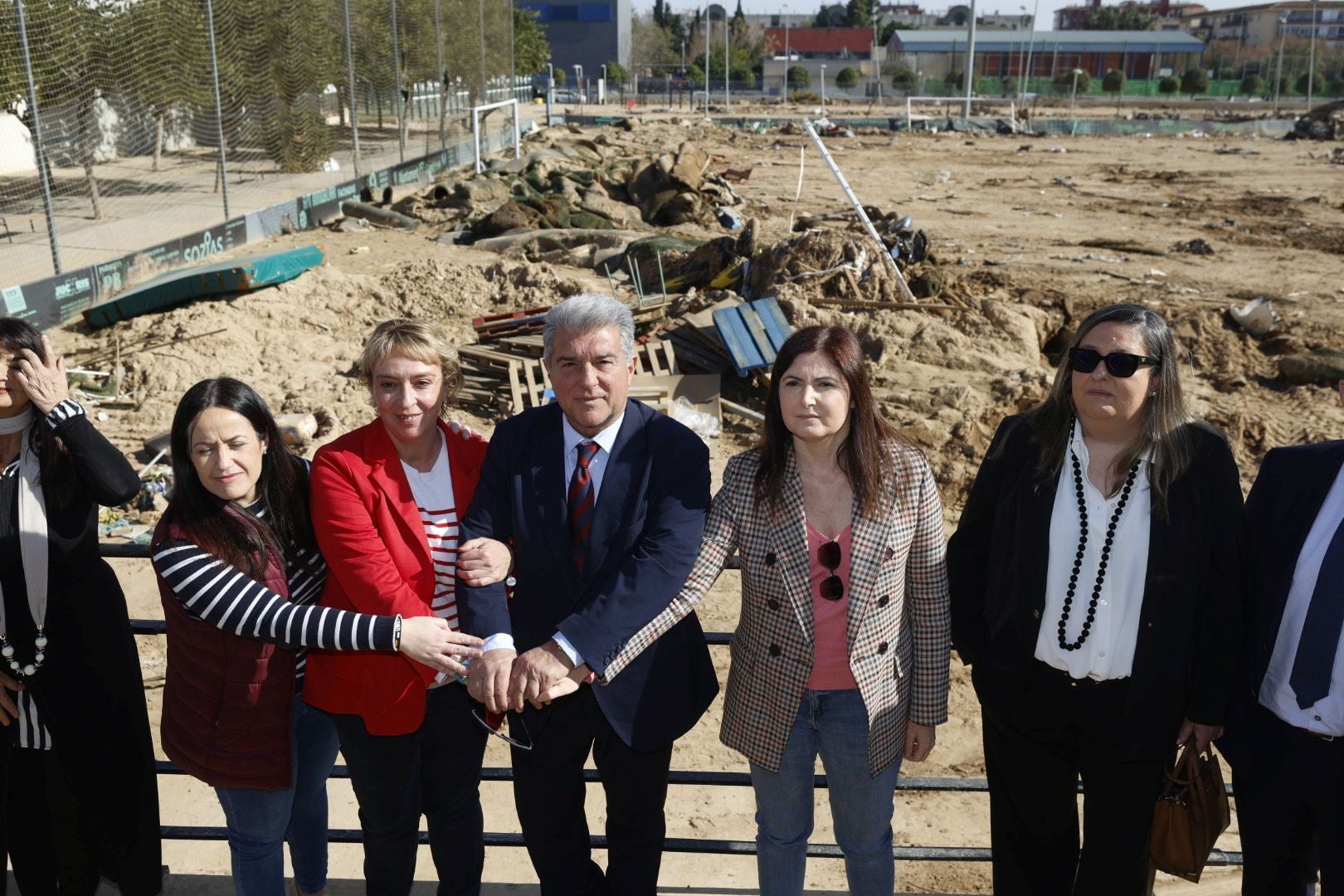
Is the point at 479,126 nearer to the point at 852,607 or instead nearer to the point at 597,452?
the point at 597,452

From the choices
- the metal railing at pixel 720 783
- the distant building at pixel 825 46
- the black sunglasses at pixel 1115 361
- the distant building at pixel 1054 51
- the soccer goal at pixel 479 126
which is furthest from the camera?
the distant building at pixel 825 46

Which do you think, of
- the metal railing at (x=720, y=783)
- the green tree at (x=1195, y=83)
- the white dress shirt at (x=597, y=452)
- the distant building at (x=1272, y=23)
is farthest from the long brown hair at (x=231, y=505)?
the distant building at (x=1272, y=23)

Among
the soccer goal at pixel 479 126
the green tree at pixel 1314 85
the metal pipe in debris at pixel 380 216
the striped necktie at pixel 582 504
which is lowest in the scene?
the metal pipe in debris at pixel 380 216

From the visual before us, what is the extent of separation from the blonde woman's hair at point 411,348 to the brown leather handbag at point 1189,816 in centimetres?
233

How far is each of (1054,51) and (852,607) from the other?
99953 millimetres

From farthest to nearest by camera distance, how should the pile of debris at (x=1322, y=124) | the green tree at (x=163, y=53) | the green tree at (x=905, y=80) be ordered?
the green tree at (x=905, y=80) < the pile of debris at (x=1322, y=124) < the green tree at (x=163, y=53)

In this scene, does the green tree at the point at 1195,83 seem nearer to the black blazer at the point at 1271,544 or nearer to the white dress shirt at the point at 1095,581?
the black blazer at the point at 1271,544

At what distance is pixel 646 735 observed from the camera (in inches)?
121

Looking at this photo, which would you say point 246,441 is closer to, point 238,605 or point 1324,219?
point 238,605

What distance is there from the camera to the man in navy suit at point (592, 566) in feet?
9.89

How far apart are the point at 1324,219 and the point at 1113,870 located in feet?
94.7

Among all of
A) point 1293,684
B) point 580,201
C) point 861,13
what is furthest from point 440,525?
point 861,13

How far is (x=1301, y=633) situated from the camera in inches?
108

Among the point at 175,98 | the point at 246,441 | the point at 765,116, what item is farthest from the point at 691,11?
the point at 246,441
